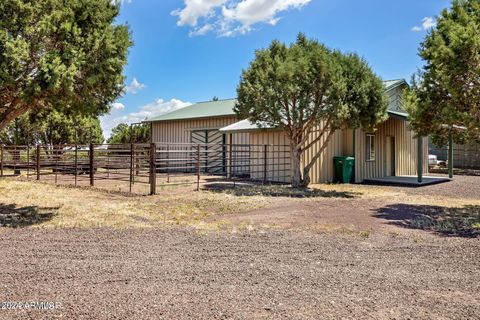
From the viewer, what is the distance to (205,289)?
3.83 metres

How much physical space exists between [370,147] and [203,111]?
10355 millimetres

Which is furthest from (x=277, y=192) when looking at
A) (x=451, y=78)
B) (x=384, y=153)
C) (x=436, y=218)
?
(x=384, y=153)

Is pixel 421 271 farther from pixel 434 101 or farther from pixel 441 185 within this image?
pixel 441 185

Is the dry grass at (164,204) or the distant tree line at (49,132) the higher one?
the distant tree line at (49,132)

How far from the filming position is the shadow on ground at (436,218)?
7.00 metres

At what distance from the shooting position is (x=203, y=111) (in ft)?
77.5

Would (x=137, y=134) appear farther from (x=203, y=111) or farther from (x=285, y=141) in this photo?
(x=285, y=141)

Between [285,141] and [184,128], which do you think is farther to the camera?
[184,128]

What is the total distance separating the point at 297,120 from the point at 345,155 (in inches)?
176

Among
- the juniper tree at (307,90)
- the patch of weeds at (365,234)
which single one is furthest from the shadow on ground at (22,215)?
the juniper tree at (307,90)

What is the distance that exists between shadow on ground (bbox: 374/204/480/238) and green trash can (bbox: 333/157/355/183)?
602 centimetres

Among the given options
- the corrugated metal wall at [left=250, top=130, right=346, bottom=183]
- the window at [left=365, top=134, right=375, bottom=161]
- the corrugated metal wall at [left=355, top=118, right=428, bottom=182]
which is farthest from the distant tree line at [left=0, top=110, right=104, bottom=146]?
the window at [left=365, top=134, right=375, bottom=161]

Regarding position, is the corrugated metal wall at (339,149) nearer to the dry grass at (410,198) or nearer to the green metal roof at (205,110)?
the green metal roof at (205,110)

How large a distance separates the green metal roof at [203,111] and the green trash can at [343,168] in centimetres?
676
